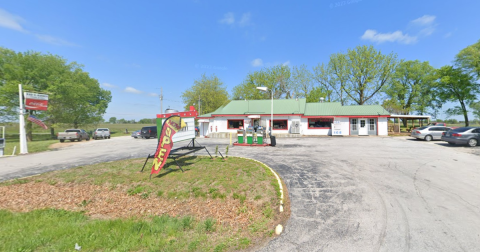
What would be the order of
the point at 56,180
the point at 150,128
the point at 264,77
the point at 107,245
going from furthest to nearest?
the point at 264,77
the point at 150,128
the point at 56,180
the point at 107,245

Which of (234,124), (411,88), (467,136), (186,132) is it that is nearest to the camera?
(186,132)

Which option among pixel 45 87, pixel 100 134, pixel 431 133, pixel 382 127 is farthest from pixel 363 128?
pixel 45 87

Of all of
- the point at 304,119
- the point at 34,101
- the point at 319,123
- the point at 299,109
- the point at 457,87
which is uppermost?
the point at 457,87

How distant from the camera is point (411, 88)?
132 ft

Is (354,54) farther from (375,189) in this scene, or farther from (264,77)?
(375,189)

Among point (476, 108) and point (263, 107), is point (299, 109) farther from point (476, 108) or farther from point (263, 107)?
point (476, 108)

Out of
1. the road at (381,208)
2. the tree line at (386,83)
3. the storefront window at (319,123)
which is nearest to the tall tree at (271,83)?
the tree line at (386,83)

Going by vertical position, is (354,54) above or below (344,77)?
above

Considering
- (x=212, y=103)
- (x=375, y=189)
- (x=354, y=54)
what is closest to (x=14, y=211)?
(x=375, y=189)

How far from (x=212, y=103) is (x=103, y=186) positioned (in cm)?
4296

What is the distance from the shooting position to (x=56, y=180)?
6789mm

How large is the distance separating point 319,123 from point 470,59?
85.7 ft

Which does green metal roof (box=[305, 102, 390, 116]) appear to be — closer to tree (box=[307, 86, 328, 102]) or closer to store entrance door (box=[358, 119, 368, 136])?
store entrance door (box=[358, 119, 368, 136])

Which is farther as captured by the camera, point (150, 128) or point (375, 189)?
point (150, 128)
